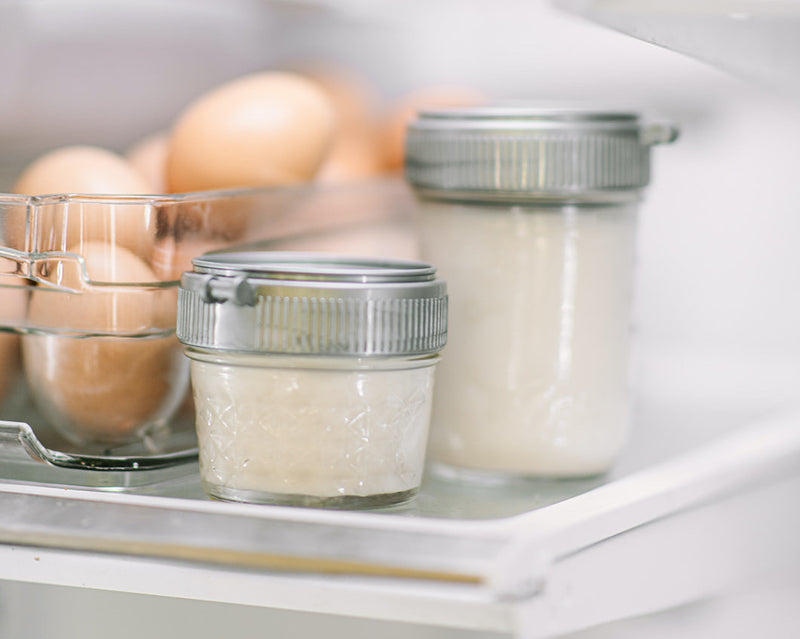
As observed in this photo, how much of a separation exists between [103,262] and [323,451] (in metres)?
0.14

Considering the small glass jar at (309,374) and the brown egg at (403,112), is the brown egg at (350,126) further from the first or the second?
the small glass jar at (309,374)

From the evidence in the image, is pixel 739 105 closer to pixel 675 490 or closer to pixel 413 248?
pixel 413 248

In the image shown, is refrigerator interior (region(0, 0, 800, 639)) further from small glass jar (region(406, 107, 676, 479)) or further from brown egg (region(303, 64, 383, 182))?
small glass jar (region(406, 107, 676, 479))

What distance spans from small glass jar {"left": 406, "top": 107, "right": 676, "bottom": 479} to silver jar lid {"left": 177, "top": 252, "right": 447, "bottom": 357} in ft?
0.31

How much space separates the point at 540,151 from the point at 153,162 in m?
0.24

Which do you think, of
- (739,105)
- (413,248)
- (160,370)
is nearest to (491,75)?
(739,105)

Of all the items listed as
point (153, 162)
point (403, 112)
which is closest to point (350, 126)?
point (403, 112)

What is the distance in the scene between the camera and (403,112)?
2.65 feet

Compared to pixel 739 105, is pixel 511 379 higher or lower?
lower

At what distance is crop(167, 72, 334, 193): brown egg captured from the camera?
0.58 metres

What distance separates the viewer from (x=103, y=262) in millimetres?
475

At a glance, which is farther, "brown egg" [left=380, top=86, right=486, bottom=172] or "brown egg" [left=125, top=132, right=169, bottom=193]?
"brown egg" [left=380, top=86, right=486, bottom=172]

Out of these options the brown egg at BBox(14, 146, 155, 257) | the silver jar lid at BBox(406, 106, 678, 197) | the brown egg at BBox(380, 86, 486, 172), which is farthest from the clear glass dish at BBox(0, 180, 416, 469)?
the brown egg at BBox(380, 86, 486, 172)

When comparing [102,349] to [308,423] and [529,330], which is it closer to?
[308,423]
